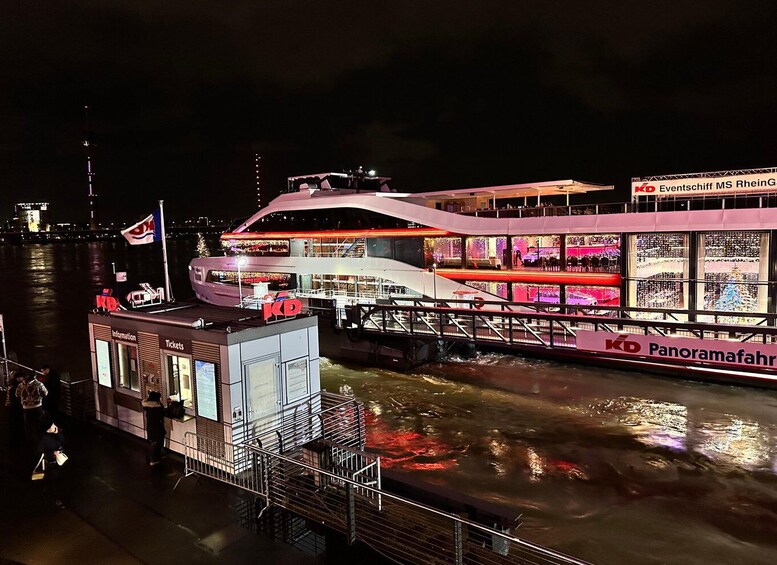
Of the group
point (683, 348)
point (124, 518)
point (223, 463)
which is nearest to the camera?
point (124, 518)

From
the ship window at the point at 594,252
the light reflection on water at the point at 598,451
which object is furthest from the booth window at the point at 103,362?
the ship window at the point at 594,252

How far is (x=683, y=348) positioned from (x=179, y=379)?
554 inches

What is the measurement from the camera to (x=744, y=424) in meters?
15.6

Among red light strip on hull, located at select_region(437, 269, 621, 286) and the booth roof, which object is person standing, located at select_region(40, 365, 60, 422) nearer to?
the booth roof

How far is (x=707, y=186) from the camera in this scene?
67.7 ft

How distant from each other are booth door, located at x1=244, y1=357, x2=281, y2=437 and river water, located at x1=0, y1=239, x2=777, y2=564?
12.8ft

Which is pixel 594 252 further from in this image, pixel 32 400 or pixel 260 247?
pixel 32 400

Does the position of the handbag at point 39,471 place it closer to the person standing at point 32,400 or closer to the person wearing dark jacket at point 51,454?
the person wearing dark jacket at point 51,454

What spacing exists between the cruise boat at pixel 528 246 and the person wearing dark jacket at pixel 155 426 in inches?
180

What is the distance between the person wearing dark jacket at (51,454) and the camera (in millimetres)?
10008

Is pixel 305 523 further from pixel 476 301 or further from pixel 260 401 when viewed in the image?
pixel 476 301

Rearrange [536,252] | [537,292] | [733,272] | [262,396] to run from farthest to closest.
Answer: [536,252] < [537,292] < [733,272] < [262,396]

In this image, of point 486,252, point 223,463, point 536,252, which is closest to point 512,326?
point 536,252

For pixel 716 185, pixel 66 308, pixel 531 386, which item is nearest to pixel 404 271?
pixel 531 386
